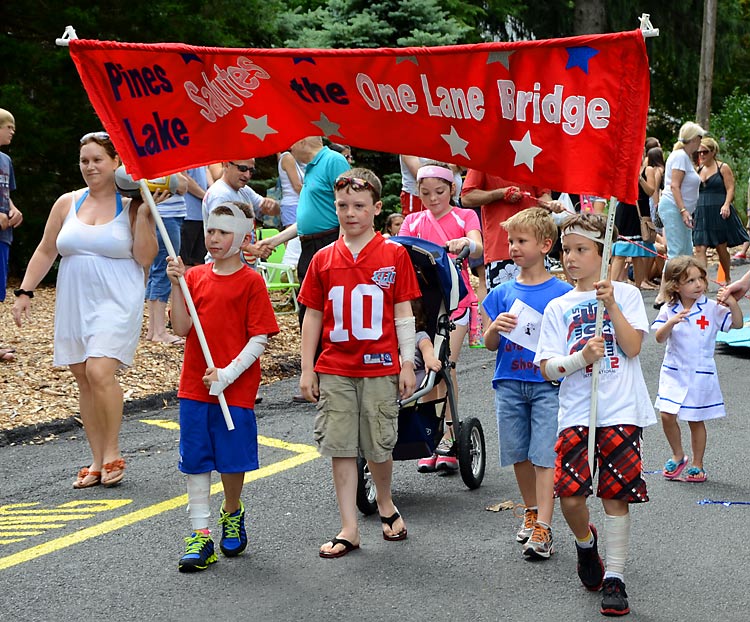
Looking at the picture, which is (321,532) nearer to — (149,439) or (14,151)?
(149,439)

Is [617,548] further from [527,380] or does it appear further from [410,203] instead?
[410,203]

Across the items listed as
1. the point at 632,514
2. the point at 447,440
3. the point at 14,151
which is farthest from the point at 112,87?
the point at 14,151

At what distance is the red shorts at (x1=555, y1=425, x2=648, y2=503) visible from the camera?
15.1 ft

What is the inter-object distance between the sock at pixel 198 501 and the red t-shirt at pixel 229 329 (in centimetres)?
37

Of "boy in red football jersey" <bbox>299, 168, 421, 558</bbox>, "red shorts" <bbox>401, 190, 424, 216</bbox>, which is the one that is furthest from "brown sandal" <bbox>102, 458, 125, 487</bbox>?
"red shorts" <bbox>401, 190, 424, 216</bbox>

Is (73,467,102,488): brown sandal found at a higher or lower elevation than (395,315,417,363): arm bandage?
lower

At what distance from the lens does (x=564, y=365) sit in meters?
4.72

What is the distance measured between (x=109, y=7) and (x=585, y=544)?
40.6 ft

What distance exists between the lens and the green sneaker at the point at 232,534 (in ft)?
17.5

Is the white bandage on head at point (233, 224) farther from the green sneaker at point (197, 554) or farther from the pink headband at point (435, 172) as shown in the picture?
the pink headband at point (435, 172)

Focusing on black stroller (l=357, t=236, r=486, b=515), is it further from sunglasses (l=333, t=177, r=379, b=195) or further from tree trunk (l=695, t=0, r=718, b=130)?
tree trunk (l=695, t=0, r=718, b=130)

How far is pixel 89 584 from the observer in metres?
5.00

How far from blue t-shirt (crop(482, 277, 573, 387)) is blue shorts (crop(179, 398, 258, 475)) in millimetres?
1222

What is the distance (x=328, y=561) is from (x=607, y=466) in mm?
1398
